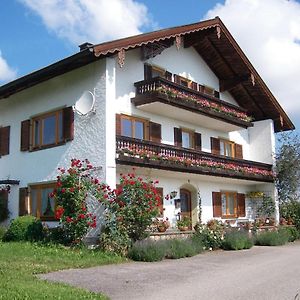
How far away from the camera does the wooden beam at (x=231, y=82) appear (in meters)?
25.6

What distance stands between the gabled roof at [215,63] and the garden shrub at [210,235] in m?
8.01

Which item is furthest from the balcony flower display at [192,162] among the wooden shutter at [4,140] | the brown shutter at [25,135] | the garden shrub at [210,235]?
the wooden shutter at [4,140]

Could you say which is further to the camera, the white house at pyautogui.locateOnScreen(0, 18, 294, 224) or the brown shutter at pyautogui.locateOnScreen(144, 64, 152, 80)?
the brown shutter at pyautogui.locateOnScreen(144, 64, 152, 80)

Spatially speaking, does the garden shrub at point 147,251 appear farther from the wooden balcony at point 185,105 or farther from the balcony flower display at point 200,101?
the balcony flower display at point 200,101

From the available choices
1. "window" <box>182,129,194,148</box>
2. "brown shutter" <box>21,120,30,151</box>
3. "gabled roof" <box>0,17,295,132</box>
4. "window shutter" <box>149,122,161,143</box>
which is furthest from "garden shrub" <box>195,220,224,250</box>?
"brown shutter" <box>21,120,30,151</box>

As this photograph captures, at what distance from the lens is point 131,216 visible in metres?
15.5

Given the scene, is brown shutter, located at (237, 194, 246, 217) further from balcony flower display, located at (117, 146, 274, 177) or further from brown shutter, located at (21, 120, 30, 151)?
brown shutter, located at (21, 120, 30, 151)

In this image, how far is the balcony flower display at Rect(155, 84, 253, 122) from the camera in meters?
19.1

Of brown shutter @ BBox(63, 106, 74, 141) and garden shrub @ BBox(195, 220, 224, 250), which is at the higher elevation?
brown shutter @ BBox(63, 106, 74, 141)

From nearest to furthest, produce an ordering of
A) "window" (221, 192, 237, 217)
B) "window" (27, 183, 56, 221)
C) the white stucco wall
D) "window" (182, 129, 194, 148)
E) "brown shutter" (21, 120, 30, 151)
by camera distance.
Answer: the white stucco wall, "window" (27, 183, 56, 221), "brown shutter" (21, 120, 30, 151), "window" (182, 129, 194, 148), "window" (221, 192, 237, 217)

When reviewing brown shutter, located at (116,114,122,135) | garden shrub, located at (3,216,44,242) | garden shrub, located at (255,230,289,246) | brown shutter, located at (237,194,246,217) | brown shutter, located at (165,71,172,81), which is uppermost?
brown shutter, located at (165,71,172,81)

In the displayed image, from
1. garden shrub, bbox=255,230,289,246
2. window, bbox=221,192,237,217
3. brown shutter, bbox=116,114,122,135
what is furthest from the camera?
window, bbox=221,192,237,217

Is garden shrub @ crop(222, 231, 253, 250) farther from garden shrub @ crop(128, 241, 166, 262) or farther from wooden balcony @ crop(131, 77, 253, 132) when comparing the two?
wooden balcony @ crop(131, 77, 253, 132)

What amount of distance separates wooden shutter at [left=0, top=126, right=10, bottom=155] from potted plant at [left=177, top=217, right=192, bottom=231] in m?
8.78
